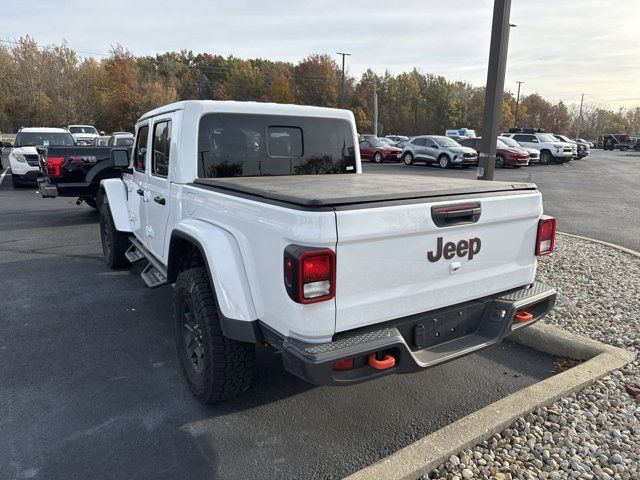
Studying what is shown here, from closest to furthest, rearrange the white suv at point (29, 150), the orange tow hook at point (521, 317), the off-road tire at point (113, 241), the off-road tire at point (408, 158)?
1. the orange tow hook at point (521, 317)
2. the off-road tire at point (113, 241)
3. the white suv at point (29, 150)
4. the off-road tire at point (408, 158)

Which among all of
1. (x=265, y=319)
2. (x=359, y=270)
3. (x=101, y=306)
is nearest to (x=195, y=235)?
(x=265, y=319)

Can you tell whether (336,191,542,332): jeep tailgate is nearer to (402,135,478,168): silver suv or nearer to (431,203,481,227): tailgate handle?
(431,203,481,227): tailgate handle

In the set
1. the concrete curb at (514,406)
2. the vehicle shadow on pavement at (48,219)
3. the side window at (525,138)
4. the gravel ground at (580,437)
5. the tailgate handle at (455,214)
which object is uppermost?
the side window at (525,138)

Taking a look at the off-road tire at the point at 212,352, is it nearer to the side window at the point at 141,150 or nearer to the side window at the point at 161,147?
the side window at the point at 161,147

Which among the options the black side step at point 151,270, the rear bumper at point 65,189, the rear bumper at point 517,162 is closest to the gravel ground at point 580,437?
the black side step at point 151,270

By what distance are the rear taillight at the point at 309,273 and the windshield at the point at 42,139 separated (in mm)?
15385

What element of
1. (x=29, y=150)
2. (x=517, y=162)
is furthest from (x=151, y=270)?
(x=517, y=162)

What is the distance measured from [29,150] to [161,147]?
1268cm

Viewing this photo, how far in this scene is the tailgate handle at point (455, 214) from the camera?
2561 millimetres

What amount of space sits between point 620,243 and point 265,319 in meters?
7.65

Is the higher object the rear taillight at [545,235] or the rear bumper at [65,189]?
the rear taillight at [545,235]

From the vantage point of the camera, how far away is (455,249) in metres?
2.72

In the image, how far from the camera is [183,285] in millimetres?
3195

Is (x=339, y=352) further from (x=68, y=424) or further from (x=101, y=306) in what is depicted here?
(x=101, y=306)
